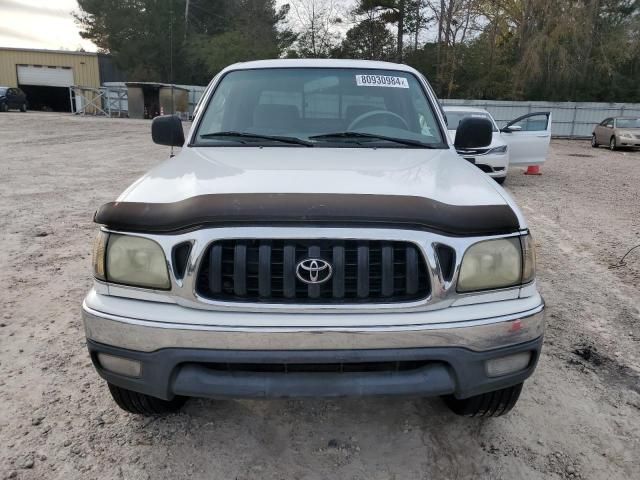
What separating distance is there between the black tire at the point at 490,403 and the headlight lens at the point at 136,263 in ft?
4.73

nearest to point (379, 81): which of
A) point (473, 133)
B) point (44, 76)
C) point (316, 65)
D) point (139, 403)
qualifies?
point (316, 65)

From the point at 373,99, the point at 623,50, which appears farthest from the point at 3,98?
the point at 623,50

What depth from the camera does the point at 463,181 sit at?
2361 millimetres

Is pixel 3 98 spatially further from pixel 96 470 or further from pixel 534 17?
pixel 96 470

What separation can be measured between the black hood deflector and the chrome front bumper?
0.37 m

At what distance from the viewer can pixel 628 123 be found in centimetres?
2047

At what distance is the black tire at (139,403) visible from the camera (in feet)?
7.44

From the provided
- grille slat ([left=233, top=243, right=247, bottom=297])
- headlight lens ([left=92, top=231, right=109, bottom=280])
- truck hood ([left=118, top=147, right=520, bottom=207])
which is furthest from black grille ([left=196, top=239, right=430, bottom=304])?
headlight lens ([left=92, top=231, right=109, bottom=280])

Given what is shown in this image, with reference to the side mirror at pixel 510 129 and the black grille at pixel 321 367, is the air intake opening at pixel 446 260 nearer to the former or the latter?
the black grille at pixel 321 367

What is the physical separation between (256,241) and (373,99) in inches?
72.4

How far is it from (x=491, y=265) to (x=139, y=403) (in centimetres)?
170

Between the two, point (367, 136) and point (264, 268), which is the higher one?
point (367, 136)

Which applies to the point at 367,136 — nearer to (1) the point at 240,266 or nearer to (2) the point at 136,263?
(1) the point at 240,266

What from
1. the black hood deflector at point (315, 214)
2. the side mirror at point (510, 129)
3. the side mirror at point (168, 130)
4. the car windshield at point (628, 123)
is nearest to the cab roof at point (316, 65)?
the side mirror at point (168, 130)
